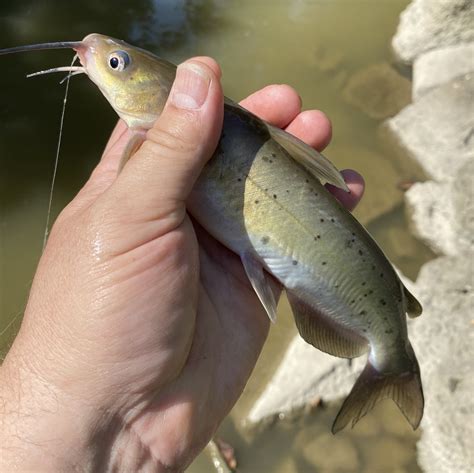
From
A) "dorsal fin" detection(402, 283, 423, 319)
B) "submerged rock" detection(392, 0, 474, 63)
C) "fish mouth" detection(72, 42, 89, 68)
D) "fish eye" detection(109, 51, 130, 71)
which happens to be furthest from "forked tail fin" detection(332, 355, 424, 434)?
"submerged rock" detection(392, 0, 474, 63)

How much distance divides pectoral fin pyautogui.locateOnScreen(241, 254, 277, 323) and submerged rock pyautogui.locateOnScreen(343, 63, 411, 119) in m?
4.36

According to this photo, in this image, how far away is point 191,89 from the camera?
195 centimetres

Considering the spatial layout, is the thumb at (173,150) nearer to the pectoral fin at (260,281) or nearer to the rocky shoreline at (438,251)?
the pectoral fin at (260,281)

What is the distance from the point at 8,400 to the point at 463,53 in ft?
19.9

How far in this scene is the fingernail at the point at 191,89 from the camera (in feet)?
6.35

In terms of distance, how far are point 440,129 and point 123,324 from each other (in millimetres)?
4543

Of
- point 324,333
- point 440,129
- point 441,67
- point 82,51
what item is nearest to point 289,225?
point 324,333

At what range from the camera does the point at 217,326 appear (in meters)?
2.46

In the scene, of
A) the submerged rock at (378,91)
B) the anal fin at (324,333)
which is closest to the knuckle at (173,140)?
the anal fin at (324,333)

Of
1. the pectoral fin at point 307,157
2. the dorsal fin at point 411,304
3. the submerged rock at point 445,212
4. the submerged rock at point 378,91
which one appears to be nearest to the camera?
the pectoral fin at point 307,157

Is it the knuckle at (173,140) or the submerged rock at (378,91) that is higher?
the knuckle at (173,140)

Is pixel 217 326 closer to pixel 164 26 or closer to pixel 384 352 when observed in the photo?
pixel 384 352

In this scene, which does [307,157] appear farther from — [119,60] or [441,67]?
[441,67]

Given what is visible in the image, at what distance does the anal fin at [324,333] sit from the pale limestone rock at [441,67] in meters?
4.48
